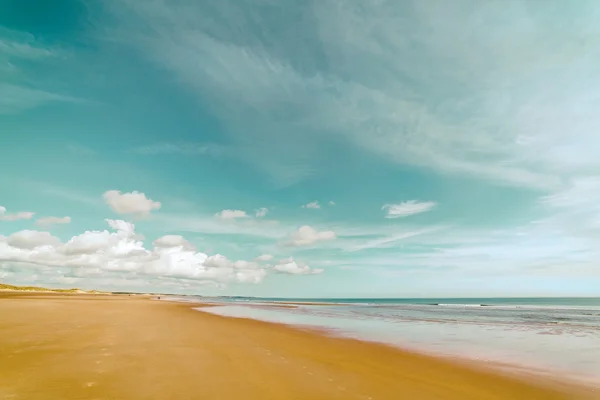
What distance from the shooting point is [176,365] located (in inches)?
449

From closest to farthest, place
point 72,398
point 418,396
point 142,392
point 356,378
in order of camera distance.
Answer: point 72,398
point 142,392
point 418,396
point 356,378

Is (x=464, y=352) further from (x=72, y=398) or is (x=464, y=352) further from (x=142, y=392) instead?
(x=72, y=398)

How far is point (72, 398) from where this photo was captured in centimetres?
766

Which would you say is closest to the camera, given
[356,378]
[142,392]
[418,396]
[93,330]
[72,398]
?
[72,398]

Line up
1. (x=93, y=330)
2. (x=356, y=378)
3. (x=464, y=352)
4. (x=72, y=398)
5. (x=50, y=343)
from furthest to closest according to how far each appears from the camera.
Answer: (x=93, y=330) → (x=464, y=352) → (x=50, y=343) → (x=356, y=378) → (x=72, y=398)

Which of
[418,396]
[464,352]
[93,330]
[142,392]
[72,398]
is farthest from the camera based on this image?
[93,330]

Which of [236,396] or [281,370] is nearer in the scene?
[236,396]

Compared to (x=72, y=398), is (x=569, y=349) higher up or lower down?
lower down

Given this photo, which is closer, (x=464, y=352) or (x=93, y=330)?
(x=464, y=352)

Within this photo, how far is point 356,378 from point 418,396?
7.18 ft

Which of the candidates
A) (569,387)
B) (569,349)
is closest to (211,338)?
(569,387)

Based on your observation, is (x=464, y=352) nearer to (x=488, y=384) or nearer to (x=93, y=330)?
(x=488, y=384)

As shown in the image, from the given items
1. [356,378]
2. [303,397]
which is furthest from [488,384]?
[303,397]

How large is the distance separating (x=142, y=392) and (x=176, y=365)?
313 cm
